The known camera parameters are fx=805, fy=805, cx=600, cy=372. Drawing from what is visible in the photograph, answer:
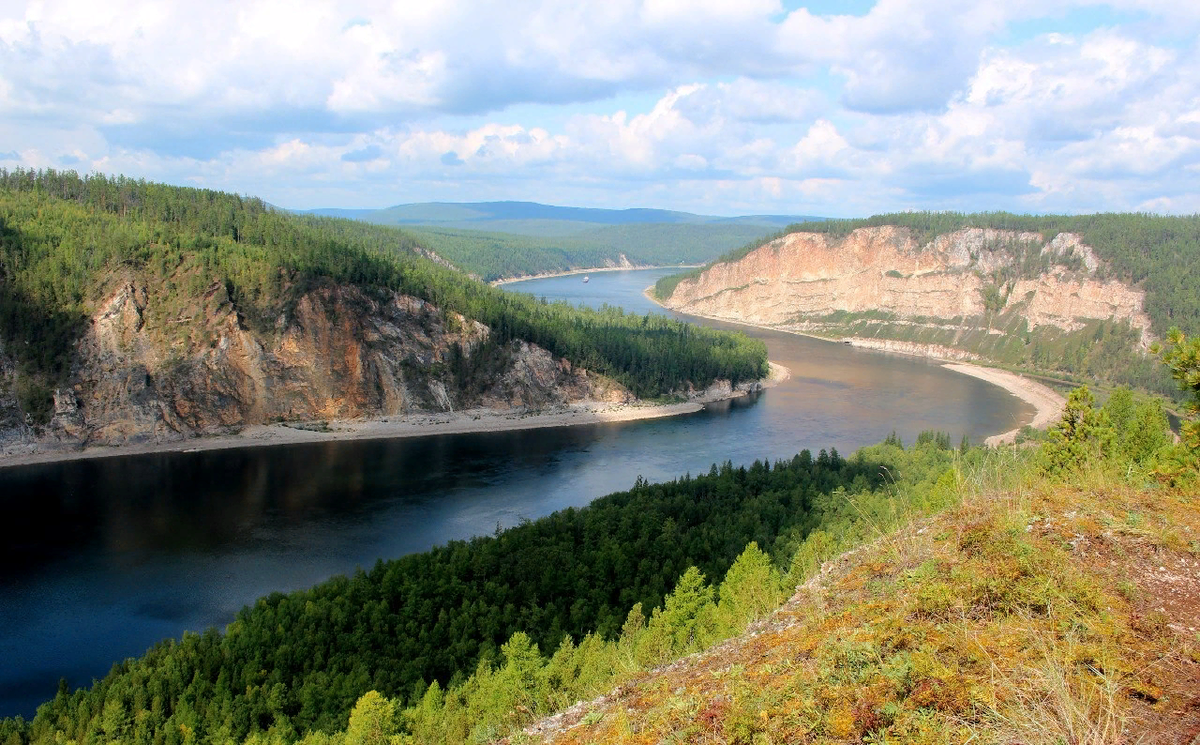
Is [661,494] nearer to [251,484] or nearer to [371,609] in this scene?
[371,609]

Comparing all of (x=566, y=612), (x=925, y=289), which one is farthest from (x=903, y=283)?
(x=566, y=612)

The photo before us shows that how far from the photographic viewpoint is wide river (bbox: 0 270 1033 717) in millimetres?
33406

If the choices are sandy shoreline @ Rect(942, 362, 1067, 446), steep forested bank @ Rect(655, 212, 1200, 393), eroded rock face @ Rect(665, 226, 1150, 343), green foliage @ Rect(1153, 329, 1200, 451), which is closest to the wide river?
sandy shoreline @ Rect(942, 362, 1067, 446)

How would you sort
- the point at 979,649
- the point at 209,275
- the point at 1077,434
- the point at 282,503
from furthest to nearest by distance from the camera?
Result: the point at 209,275
the point at 282,503
the point at 1077,434
the point at 979,649

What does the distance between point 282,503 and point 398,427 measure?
21.5 m

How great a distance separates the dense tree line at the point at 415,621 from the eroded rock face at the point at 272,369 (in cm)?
4070

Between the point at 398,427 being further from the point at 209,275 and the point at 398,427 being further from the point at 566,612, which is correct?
the point at 566,612

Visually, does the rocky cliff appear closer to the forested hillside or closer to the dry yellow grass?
the forested hillside

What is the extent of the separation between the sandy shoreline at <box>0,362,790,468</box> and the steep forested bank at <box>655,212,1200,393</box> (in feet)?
183

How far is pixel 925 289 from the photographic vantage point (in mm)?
130875

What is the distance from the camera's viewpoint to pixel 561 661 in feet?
64.8

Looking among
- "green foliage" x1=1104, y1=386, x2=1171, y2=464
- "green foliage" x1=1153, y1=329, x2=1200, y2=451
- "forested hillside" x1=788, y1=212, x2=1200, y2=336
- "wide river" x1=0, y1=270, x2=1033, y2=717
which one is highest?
"forested hillside" x1=788, y1=212, x2=1200, y2=336

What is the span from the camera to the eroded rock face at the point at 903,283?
371 feet

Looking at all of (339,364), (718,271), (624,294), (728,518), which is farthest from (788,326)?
(728,518)
